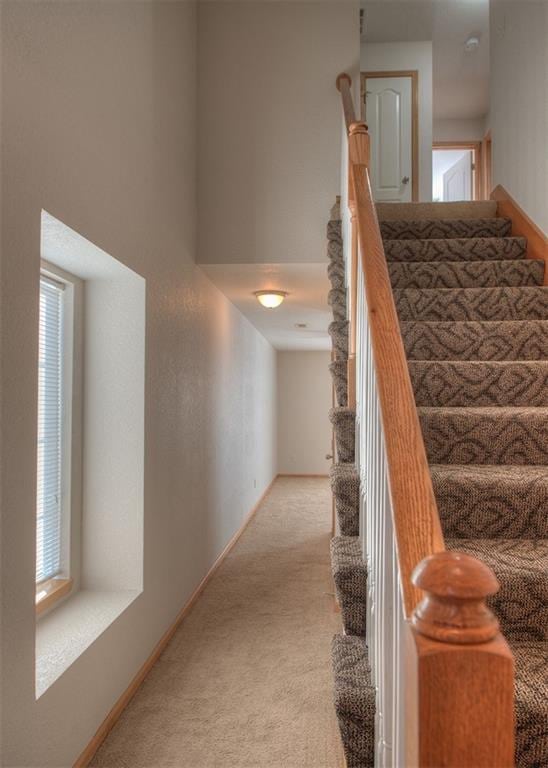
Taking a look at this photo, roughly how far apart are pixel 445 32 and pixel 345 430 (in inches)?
193

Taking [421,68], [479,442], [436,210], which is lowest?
[479,442]

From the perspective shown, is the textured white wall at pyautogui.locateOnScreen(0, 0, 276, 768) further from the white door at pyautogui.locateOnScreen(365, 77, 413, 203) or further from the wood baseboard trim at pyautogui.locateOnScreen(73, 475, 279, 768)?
the white door at pyautogui.locateOnScreen(365, 77, 413, 203)

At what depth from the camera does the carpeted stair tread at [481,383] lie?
2098 millimetres

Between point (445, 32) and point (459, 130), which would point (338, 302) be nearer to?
point (445, 32)

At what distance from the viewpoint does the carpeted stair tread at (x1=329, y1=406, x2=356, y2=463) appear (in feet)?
6.24

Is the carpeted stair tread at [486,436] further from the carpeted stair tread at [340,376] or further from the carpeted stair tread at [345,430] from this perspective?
the carpeted stair tread at [340,376]

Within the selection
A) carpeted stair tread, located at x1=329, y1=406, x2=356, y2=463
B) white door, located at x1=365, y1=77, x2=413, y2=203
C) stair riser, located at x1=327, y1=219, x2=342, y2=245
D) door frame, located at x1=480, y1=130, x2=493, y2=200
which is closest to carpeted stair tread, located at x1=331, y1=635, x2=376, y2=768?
carpeted stair tread, located at x1=329, y1=406, x2=356, y2=463

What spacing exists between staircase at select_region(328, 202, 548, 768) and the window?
115 centimetres

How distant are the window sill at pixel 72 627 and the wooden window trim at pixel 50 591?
40mm

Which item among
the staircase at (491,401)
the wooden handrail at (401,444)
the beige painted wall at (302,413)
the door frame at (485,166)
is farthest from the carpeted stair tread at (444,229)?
the beige painted wall at (302,413)

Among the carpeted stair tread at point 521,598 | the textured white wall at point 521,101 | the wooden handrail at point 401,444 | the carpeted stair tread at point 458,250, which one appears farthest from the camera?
the carpeted stair tread at point 458,250

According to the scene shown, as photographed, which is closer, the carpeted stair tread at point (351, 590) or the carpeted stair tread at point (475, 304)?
the carpeted stair tread at point (351, 590)

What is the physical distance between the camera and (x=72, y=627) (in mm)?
2277

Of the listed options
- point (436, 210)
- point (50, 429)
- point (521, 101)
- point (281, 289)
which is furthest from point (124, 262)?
point (281, 289)
